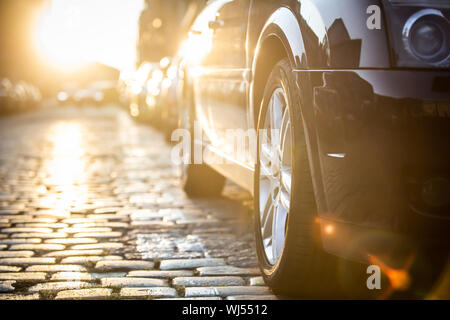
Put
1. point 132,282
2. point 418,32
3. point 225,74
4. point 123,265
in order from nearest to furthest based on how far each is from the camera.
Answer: point 418,32
point 132,282
point 123,265
point 225,74

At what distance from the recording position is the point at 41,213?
6109 millimetres

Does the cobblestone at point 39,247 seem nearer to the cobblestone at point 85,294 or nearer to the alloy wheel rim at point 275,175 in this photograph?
the cobblestone at point 85,294

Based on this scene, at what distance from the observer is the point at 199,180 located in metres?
7.05

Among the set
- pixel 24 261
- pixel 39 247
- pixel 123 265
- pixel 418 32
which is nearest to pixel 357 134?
pixel 418 32

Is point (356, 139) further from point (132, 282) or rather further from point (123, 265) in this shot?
point (123, 265)

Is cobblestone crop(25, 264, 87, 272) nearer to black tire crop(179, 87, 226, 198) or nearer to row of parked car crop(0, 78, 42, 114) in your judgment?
black tire crop(179, 87, 226, 198)

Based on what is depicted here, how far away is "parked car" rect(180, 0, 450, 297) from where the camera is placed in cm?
270

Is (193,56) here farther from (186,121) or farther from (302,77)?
(302,77)

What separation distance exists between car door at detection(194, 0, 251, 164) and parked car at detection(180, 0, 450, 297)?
2.12ft

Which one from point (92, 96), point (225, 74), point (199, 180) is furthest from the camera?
point (92, 96)

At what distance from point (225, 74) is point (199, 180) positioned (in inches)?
96.2

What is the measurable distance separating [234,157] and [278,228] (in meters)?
1.16

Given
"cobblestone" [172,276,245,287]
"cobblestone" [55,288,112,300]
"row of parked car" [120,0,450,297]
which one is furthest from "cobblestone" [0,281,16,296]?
"row of parked car" [120,0,450,297]
